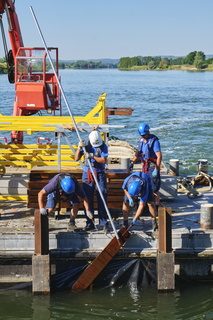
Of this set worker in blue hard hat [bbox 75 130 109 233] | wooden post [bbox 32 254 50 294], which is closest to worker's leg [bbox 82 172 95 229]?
worker in blue hard hat [bbox 75 130 109 233]

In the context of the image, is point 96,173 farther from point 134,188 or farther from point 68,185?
point 134,188

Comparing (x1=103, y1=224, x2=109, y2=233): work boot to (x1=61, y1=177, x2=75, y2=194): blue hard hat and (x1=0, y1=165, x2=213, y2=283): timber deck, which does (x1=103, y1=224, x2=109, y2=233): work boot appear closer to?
(x1=0, y1=165, x2=213, y2=283): timber deck

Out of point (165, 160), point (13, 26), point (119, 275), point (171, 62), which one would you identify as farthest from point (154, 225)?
point (171, 62)

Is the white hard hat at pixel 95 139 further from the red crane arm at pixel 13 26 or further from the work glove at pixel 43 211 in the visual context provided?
the red crane arm at pixel 13 26

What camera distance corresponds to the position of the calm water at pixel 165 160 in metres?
11.1

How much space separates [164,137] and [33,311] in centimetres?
2251

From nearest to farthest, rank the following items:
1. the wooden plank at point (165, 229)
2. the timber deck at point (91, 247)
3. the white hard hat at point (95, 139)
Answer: the wooden plank at point (165, 229), the timber deck at point (91, 247), the white hard hat at point (95, 139)

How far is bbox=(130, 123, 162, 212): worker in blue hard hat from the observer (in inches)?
481

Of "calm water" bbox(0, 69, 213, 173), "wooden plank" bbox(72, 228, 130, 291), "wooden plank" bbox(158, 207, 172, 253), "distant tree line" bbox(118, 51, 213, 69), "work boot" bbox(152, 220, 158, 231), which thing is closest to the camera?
"wooden plank" bbox(158, 207, 172, 253)

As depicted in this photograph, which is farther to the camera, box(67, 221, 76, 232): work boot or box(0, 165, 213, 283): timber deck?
box(67, 221, 76, 232): work boot

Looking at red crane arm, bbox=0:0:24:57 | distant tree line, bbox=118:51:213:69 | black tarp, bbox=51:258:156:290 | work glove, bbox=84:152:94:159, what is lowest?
black tarp, bbox=51:258:156:290

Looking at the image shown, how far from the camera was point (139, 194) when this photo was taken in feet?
37.1

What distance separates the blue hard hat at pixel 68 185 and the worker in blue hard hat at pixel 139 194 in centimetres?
99

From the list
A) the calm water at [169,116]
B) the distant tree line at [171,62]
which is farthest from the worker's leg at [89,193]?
the distant tree line at [171,62]
